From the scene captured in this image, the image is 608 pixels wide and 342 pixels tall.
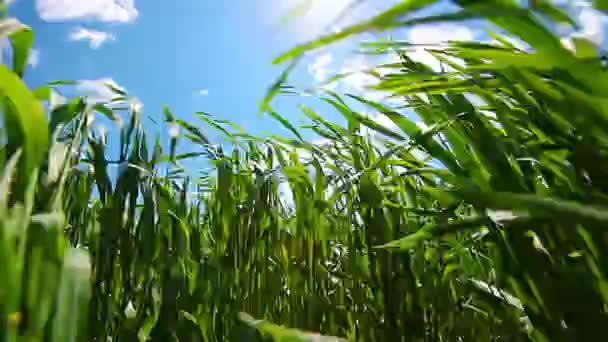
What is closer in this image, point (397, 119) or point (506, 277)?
point (506, 277)

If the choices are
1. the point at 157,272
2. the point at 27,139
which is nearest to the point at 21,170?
the point at 27,139

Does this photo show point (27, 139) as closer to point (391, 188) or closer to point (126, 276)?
point (126, 276)

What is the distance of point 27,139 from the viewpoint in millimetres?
528

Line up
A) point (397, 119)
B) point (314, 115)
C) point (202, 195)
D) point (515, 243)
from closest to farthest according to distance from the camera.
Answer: point (515, 243)
point (397, 119)
point (314, 115)
point (202, 195)

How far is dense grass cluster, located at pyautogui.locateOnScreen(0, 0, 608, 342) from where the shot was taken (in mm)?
449

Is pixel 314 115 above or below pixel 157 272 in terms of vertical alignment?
above

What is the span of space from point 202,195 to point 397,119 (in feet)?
2.53

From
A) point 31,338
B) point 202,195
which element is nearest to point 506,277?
point 31,338

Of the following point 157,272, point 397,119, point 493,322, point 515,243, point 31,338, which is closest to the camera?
point 31,338

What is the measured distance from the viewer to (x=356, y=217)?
3.50 feet

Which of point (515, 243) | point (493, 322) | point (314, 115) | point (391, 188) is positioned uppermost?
point (314, 115)

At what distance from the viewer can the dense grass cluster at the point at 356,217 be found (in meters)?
0.45

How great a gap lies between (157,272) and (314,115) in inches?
16.8

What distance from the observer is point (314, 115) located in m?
1.23
